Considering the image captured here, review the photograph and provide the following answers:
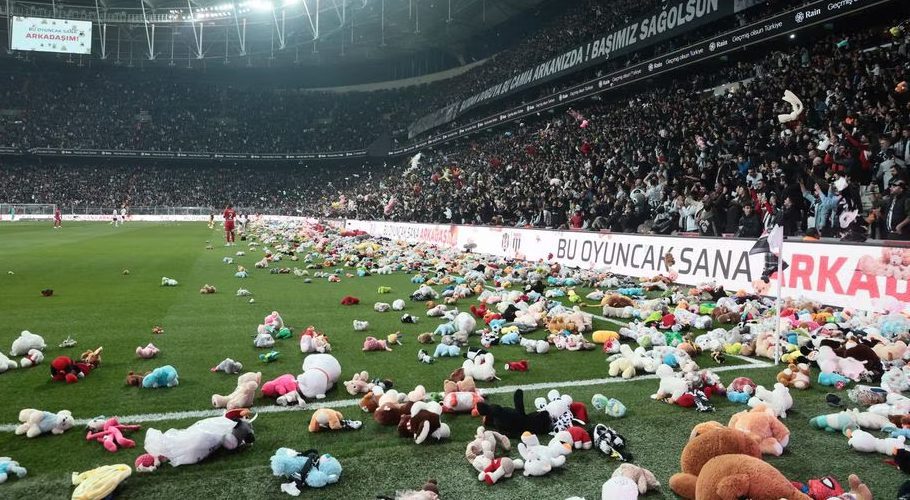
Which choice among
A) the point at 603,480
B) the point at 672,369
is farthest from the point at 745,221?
the point at 603,480

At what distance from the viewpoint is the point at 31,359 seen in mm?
5699

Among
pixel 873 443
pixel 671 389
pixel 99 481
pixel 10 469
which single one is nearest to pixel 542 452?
pixel 671 389

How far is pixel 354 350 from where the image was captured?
20.9 ft

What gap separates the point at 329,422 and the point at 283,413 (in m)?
0.59

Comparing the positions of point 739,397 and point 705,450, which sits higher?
point 705,450

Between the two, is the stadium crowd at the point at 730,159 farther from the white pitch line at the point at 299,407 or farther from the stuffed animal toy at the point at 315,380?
the stuffed animal toy at the point at 315,380

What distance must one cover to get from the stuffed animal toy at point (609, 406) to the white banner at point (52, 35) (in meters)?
54.6

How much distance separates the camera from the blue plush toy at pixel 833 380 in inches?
204

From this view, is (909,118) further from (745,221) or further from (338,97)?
(338,97)

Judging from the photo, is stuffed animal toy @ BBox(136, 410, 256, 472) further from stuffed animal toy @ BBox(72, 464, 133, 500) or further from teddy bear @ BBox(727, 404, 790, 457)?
teddy bear @ BBox(727, 404, 790, 457)

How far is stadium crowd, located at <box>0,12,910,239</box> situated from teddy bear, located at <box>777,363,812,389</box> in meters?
5.99

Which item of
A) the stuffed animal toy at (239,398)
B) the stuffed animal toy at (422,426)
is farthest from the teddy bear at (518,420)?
the stuffed animal toy at (239,398)

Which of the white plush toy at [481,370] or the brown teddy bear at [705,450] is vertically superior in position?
the brown teddy bear at [705,450]

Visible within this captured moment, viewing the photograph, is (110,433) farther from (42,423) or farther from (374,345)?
(374,345)
